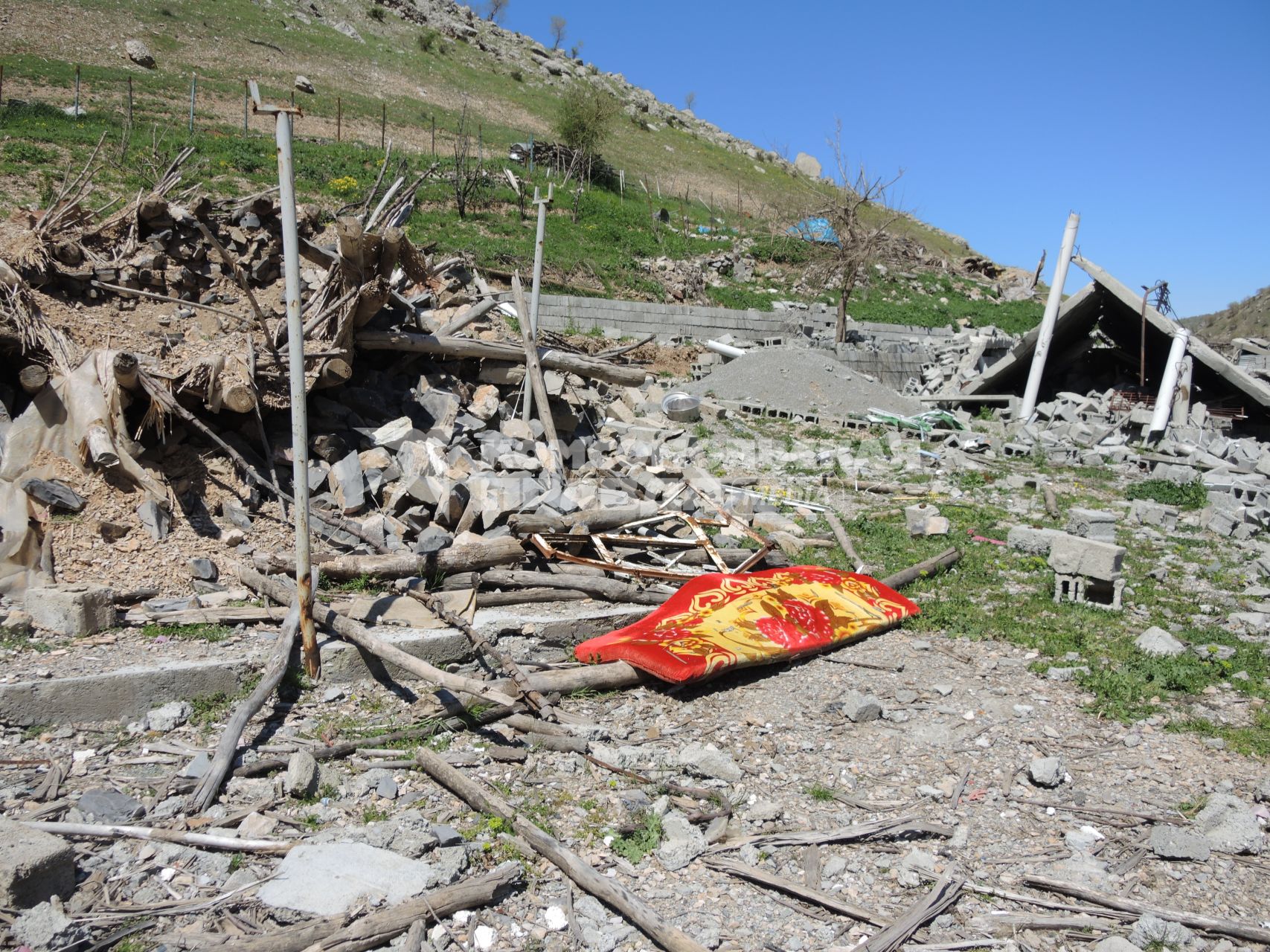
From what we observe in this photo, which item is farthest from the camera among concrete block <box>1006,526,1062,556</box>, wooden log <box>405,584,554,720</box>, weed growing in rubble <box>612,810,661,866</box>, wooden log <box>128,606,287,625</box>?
concrete block <box>1006,526,1062,556</box>

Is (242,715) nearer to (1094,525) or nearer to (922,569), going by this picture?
(922,569)

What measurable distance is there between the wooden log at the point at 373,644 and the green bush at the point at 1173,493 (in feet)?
31.1

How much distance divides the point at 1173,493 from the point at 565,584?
8.72 m

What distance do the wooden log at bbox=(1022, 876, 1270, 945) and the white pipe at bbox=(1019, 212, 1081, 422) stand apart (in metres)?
12.8

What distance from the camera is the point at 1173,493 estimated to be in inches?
431

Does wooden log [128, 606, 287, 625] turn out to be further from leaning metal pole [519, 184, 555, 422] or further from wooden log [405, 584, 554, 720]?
leaning metal pole [519, 184, 555, 422]

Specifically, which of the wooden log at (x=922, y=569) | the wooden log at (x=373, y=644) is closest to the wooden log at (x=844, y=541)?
the wooden log at (x=922, y=569)

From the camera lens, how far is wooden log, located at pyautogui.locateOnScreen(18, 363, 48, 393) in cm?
558

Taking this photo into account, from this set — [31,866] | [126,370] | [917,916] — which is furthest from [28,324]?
[917,916]

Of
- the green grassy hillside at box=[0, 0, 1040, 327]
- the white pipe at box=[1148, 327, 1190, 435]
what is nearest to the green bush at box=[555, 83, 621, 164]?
the green grassy hillside at box=[0, 0, 1040, 327]

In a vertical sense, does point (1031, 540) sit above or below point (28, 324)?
below

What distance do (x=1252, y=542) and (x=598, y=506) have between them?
709 centimetres

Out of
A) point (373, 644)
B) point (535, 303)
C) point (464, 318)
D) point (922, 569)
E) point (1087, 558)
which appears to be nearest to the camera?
point (373, 644)

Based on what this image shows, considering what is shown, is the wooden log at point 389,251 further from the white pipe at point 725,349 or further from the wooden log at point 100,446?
the white pipe at point 725,349
